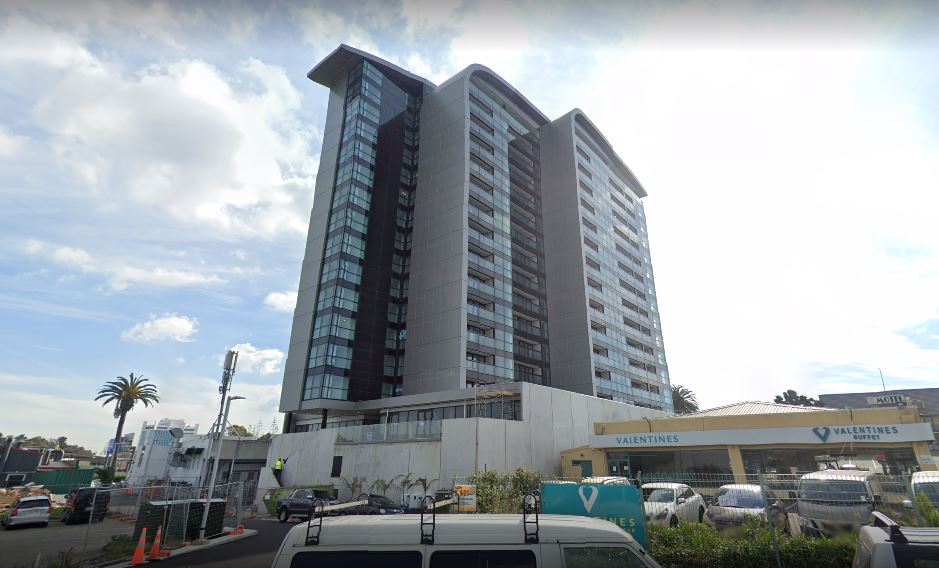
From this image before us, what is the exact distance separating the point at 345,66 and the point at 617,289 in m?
52.8

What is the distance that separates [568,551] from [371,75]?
71.0 meters

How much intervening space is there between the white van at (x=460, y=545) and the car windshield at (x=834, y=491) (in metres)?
10.5

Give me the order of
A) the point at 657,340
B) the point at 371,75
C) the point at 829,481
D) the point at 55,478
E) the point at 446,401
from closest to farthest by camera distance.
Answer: the point at 829,481
the point at 446,401
the point at 55,478
the point at 371,75
the point at 657,340

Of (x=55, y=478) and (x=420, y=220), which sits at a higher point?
(x=420, y=220)

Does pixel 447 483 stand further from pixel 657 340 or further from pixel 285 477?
pixel 657 340

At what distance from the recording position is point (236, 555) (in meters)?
15.6

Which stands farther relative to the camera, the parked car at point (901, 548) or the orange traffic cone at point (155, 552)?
the orange traffic cone at point (155, 552)

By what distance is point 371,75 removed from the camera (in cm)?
6606

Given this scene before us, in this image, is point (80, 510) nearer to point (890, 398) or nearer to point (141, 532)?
point (141, 532)

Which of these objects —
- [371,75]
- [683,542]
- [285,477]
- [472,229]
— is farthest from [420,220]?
[683,542]

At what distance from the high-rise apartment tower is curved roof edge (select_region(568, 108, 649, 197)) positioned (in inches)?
29.5

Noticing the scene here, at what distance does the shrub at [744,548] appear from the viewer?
9.54m

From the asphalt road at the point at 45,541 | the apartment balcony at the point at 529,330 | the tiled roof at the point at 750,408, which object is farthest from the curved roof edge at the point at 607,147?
the asphalt road at the point at 45,541

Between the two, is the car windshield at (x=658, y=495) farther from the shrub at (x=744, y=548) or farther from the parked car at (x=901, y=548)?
the parked car at (x=901, y=548)
